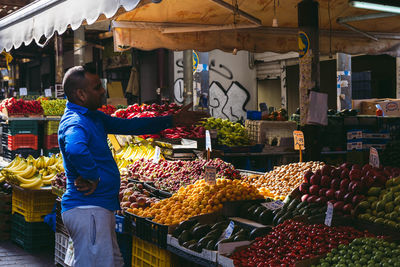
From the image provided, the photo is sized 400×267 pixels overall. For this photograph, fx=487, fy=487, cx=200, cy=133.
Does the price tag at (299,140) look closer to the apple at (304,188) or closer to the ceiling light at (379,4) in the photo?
the apple at (304,188)

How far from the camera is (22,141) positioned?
11.2 m

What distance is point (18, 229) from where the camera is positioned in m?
6.64

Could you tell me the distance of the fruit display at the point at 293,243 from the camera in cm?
327

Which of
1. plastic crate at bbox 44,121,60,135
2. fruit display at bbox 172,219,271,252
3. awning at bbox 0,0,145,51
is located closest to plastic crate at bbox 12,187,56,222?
awning at bbox 0,0,145,51

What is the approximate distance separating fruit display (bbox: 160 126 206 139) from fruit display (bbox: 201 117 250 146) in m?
0.51

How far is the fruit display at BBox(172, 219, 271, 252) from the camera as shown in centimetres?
365

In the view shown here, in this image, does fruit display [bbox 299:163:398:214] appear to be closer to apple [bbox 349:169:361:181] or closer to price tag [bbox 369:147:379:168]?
apple [bbox 349:169:361:181]

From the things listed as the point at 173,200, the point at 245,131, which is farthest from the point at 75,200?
the point at 245,131

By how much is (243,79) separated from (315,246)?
16.0 m

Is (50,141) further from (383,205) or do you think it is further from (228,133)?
(383,205)

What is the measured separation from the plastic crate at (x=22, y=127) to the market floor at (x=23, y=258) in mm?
5068

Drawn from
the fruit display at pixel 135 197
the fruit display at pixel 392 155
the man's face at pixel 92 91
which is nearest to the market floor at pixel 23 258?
the fruit display at pixel 135 197

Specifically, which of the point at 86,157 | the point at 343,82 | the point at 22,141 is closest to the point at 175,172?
the point at 86,157

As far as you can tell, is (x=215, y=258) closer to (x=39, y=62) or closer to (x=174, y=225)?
(x=174, y=225)
